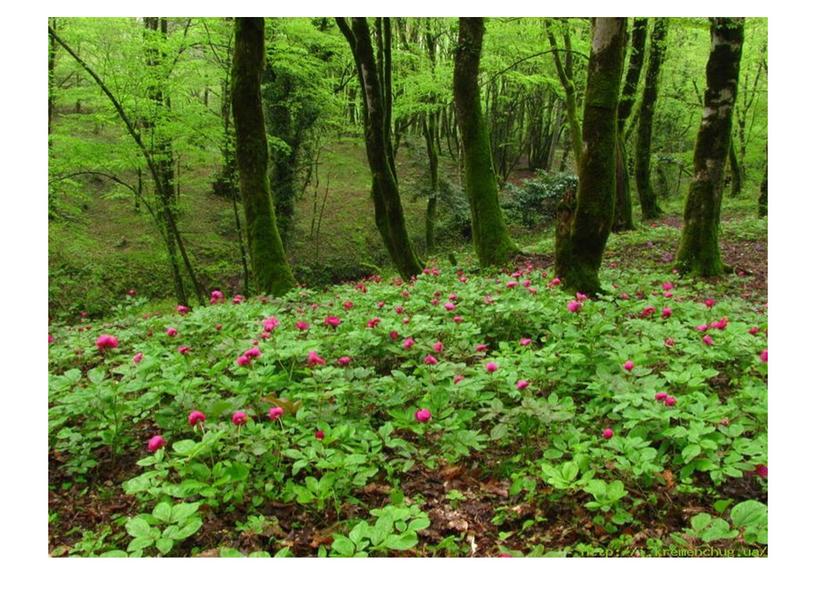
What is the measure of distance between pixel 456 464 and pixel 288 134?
42.2 ft

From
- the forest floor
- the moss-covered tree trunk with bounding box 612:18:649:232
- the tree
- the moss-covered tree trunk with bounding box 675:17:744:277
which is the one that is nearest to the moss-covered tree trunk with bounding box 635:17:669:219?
the moss-covered tree trunk with bounding box 612:18:649:232

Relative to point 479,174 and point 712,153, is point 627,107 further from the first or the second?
point 712,153

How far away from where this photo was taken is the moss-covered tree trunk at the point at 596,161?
4.82 metres

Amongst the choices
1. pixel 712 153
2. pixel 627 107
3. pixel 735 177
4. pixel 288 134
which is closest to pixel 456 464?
pixel 712 153

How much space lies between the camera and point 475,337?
152 inches

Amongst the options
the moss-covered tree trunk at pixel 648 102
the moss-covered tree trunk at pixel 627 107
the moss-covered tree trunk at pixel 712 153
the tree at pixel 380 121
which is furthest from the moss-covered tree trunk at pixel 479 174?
the moss-covered tree trunk at pixel 648 102

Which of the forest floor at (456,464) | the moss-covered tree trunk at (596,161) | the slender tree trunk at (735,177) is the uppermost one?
the slender tree trunk at (735,177)

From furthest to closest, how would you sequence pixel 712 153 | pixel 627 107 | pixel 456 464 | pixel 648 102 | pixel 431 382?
pixel 648 102 → pixel 627 107 → pixel 712 153 → pixel 431 382 → pixel 456 464

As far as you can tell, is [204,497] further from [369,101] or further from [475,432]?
[369,101]

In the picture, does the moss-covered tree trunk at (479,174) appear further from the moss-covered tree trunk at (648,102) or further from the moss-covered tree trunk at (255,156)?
the moss-covered tree trunk at (648,102)

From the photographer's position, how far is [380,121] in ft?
25.1

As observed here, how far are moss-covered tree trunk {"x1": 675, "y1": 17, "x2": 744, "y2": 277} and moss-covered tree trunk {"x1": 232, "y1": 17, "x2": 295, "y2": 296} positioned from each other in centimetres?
531

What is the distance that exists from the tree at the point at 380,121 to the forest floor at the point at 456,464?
4986 millimetres

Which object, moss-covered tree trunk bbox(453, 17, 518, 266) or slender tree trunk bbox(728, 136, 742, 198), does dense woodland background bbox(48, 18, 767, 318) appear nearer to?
slender tree trunk bbox(728, 136, 742, 198)
